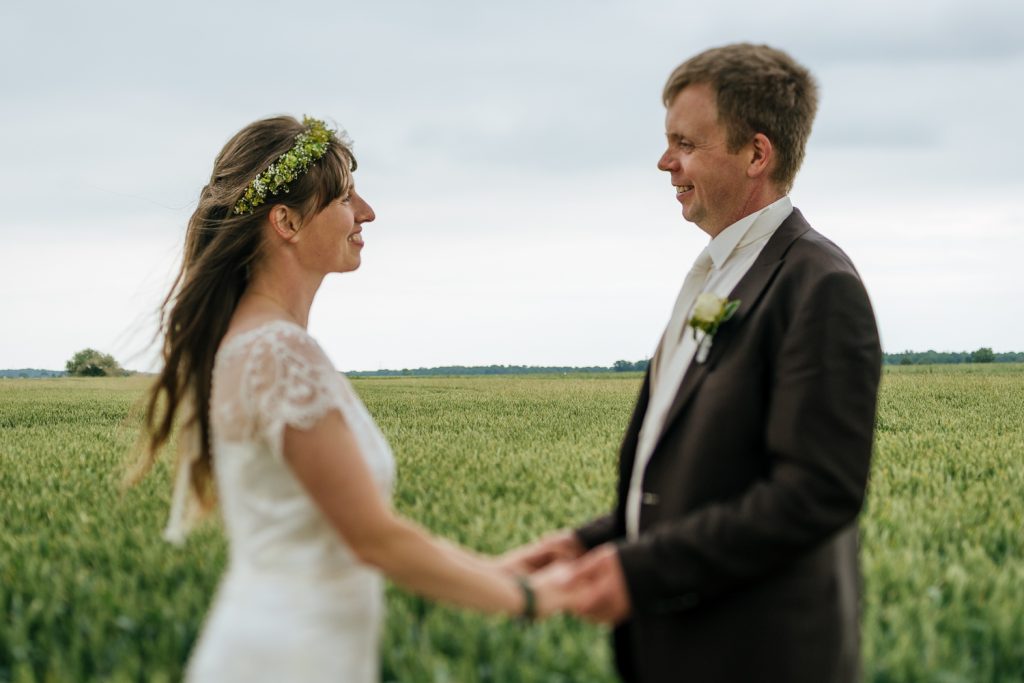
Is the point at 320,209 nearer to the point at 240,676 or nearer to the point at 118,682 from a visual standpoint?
the point at 240,676

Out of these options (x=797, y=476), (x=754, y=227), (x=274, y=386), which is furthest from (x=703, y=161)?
(x=274, y=386)

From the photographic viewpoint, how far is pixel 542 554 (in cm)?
347

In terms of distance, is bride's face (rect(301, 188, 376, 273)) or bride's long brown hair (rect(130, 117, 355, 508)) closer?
bride's long brown hair (rect(130, 117, 355, 508))

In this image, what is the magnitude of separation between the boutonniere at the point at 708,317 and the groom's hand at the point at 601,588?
68 centimetres

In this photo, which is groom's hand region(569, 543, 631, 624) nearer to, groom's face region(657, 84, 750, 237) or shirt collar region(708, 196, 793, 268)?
shirt collar region(708, 196, 793, 268)

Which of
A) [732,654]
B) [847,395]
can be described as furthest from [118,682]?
[847,395]

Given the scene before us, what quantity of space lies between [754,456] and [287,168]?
1985 millimetres

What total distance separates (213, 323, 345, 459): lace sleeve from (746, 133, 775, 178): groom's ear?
1.56 metres

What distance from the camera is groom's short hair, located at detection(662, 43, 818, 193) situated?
3.18 m

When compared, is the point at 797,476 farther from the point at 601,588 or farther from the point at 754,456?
A: the point at 601,588

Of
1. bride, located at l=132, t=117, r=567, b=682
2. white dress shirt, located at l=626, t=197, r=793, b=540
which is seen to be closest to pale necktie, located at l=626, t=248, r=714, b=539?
white dress shirt, located at l=626, t=197, r=793, b=540

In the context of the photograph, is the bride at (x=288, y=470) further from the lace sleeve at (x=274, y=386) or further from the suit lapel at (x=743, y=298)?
the suit lapel at (x=743, y=298)

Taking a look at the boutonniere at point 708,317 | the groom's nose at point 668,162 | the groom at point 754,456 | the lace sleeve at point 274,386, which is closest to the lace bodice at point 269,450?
the lace sleeve at point 274,386

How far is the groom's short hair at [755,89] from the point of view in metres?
3.18
